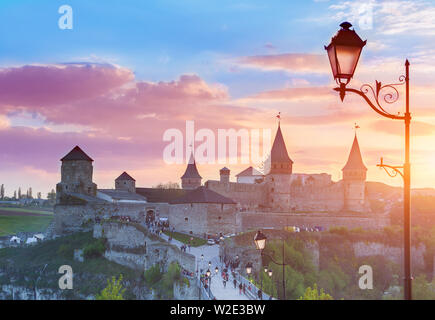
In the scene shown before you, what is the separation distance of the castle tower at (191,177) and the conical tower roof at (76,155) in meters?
30.0

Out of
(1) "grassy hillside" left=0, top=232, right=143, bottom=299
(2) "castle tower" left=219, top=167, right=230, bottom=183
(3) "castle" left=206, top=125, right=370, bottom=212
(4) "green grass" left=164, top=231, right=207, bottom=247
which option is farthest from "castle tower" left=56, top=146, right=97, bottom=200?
(2) "castle tower" left=219, top=167, right=230, bottom=183

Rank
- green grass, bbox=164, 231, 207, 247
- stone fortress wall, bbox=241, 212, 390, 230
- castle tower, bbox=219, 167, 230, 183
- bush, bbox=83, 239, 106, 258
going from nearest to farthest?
1. green grass, bbox=164, 231, 207, 247
2. bush, bbox=83, 239, 106, 258
3. stone fortress wall, bbox=241, 212, 390, 230
4. castle tower, bbox=219, 167, 230, 183

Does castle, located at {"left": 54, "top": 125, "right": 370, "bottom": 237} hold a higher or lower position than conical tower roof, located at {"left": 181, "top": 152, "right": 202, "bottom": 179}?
lower

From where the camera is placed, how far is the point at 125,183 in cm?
7544

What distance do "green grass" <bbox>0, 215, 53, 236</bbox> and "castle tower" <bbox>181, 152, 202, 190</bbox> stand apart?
20.6 meters

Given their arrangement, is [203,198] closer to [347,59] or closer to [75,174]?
[75,174]

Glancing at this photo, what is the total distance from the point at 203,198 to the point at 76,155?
13945 mm

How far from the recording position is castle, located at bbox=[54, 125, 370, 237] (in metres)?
57.1

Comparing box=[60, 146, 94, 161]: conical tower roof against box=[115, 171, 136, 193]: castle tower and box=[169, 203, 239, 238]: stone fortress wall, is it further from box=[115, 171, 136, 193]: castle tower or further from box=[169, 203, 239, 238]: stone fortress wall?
box=[115, 171, 136, 193]: castle tower

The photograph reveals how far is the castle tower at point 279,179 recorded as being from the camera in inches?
3000

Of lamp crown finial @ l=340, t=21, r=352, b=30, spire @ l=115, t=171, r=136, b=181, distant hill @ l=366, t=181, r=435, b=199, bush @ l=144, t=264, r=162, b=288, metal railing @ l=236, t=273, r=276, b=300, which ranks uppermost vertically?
lamp crown finial @ l=340, t=21, r=352, b=30

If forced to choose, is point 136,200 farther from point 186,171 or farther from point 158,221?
point 186,171
